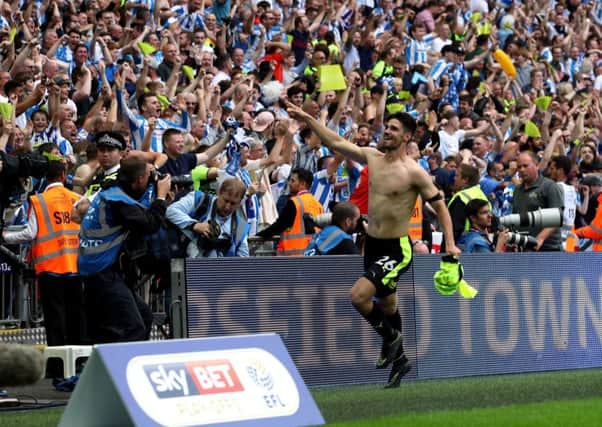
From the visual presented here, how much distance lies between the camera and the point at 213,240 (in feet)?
43.1

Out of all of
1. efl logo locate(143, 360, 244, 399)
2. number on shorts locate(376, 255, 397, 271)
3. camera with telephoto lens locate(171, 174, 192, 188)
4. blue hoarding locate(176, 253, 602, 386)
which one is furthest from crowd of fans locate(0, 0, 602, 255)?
efl logo locate(143, 360, 244, 399)

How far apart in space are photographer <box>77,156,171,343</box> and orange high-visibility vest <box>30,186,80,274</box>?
3.35ft

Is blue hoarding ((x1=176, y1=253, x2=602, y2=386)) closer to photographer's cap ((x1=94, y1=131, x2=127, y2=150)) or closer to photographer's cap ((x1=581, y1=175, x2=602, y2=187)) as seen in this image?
photographer's cap ((x1=94, y1=131, x2=127, y2=150))

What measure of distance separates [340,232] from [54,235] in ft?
9.60

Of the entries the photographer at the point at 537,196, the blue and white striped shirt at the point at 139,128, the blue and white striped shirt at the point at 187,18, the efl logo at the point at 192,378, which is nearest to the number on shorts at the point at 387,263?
the efl logo at the point at 192,378

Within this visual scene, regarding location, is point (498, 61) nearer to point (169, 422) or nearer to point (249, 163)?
point (249, 163)

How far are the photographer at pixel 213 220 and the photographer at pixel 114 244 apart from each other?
3.64ft

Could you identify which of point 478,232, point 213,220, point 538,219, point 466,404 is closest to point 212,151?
point 213,220

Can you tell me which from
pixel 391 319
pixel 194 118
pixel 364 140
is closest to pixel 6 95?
pixel 194 118

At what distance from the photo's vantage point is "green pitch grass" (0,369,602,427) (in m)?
9.48

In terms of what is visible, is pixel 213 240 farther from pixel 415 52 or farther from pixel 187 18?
pixel 415 52

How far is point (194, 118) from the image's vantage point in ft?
60.6

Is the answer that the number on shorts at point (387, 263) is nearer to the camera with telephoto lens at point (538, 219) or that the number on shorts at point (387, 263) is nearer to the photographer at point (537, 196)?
the camera with telephoto lens at point (538, 219)

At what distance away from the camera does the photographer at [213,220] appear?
1307 centimetres
